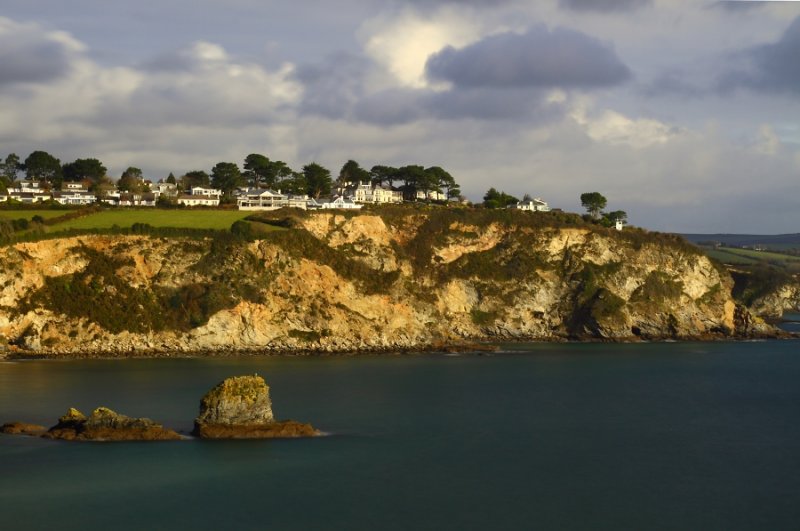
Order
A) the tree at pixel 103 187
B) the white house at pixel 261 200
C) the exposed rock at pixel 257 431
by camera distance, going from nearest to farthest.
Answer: the exposed rock at pixel 257 431 < the white house at pixel 261 200 < the tree at pixel 103 187

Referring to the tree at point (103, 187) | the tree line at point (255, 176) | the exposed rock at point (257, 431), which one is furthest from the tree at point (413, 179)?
the exposed rock at point (257, 431)

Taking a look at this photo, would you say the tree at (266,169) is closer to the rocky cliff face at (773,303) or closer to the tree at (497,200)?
the tree at (497,200)

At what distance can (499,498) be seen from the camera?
109 feet

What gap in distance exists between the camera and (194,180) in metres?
135

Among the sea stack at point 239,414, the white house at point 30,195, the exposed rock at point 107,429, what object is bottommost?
the exposed rock at point 107,429

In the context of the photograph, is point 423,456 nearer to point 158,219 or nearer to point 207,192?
point 158,219

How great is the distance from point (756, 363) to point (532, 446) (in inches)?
1585

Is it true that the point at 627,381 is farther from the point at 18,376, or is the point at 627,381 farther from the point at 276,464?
the point at 18,376

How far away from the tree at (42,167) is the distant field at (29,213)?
3838cm

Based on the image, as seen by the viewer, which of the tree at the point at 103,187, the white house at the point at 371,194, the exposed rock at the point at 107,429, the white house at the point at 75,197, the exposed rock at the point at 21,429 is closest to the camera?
the exposed rock at the point at 107,429

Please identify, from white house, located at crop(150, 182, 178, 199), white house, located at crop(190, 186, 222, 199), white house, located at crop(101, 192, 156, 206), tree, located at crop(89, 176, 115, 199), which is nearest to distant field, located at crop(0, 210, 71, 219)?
white house, located at crop(101, 192, 156, 206)

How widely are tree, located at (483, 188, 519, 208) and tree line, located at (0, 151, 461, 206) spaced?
485 cm

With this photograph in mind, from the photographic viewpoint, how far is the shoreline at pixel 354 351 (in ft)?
226

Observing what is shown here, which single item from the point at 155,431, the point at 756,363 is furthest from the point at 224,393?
the point at 756,363
